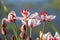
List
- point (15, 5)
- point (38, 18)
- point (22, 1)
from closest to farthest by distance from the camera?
point (38, 18) < point (15, 5) < point (22, 1)

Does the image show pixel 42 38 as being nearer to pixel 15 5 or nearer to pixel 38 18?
pixel 38 18

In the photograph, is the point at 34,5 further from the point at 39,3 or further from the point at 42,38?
the point at 42,38

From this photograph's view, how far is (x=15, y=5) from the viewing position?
18.6 ft

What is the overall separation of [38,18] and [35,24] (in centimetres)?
6

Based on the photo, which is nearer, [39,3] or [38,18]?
[38,18]

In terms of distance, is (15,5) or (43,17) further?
(15,5)

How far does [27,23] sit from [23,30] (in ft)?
0.09

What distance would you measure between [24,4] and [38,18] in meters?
4.99

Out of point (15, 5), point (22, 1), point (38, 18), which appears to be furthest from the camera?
point (22, 1)

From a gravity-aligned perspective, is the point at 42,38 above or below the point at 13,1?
below

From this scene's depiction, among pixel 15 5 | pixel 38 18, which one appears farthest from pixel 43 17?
pixel 15 5

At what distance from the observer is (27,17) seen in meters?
0.86

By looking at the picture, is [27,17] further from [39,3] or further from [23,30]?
[39,3]

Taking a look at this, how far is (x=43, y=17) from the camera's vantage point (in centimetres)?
86
